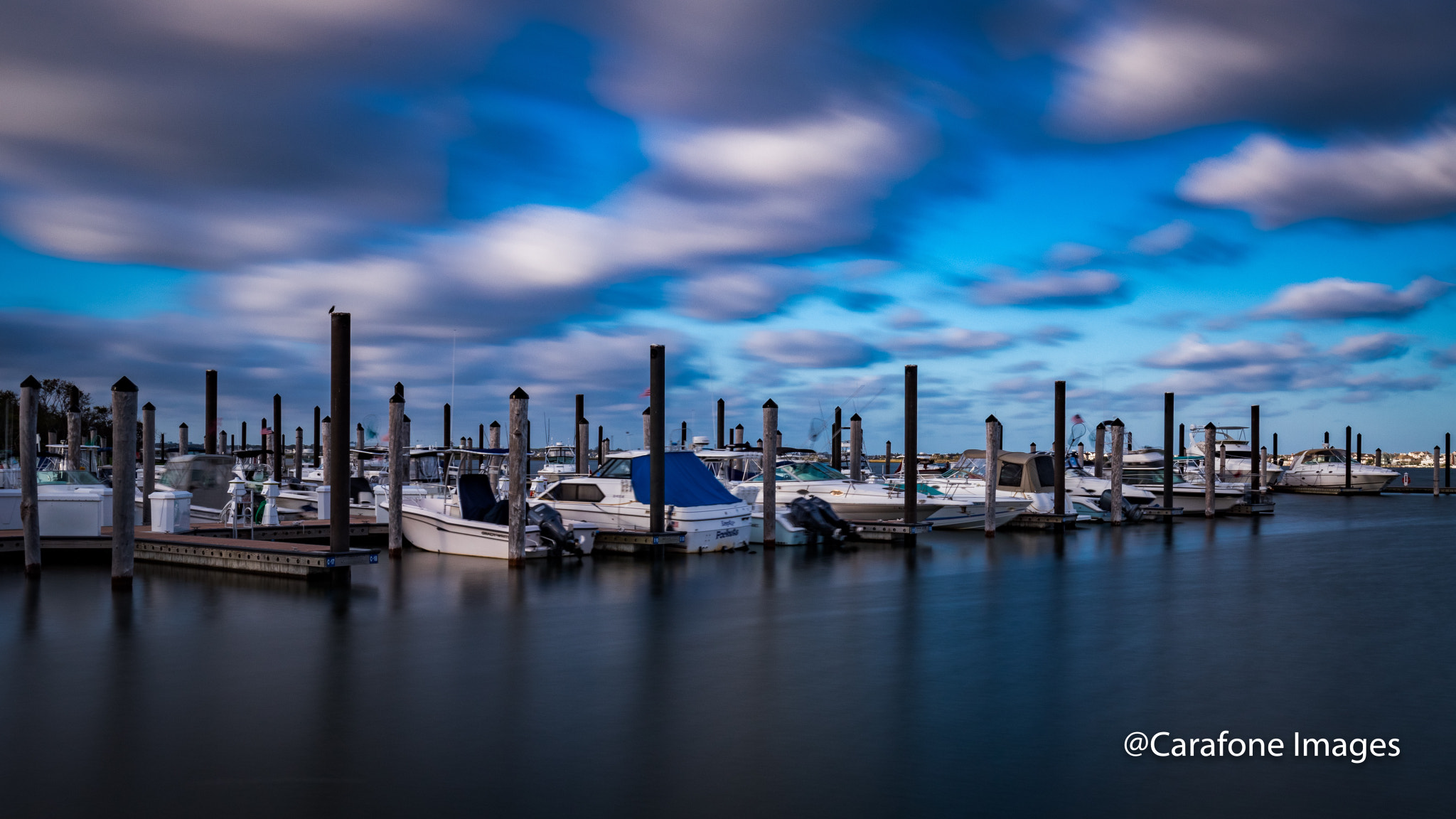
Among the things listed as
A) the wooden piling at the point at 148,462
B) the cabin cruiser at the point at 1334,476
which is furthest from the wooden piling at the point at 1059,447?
the cabin cruiser at the point at 1334,476

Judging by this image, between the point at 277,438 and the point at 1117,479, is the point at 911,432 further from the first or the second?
the point at 277,438

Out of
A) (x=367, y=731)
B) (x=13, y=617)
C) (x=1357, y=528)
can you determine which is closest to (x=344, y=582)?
(x=13, y=617)

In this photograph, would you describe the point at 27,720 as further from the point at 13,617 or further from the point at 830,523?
the point at 830,523

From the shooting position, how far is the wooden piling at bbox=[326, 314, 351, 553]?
A: 1642 cm

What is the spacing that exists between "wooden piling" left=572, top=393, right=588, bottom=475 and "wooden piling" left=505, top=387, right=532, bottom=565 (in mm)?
15815

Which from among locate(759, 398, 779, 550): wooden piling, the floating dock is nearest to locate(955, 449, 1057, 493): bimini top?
locate(759, 398, 779, 550): wooden piling

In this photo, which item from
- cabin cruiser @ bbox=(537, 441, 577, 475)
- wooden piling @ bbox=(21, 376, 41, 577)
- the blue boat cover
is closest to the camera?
wooden piling @ bbox=(21, 376, 41, 577)

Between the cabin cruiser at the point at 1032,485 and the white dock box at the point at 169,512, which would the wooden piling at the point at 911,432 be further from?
the white dock box at the point at 169,512

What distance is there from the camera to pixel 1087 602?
16.8 meters

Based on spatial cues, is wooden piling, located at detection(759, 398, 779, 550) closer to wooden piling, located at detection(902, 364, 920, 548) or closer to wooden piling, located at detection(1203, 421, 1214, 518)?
wooden piling, located at detection(902, 364, 920, 548)

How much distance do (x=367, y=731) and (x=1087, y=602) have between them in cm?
1176

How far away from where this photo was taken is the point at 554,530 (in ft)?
68.8

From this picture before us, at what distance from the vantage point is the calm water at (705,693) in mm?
7203

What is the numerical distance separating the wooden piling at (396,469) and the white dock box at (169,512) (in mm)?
3968
